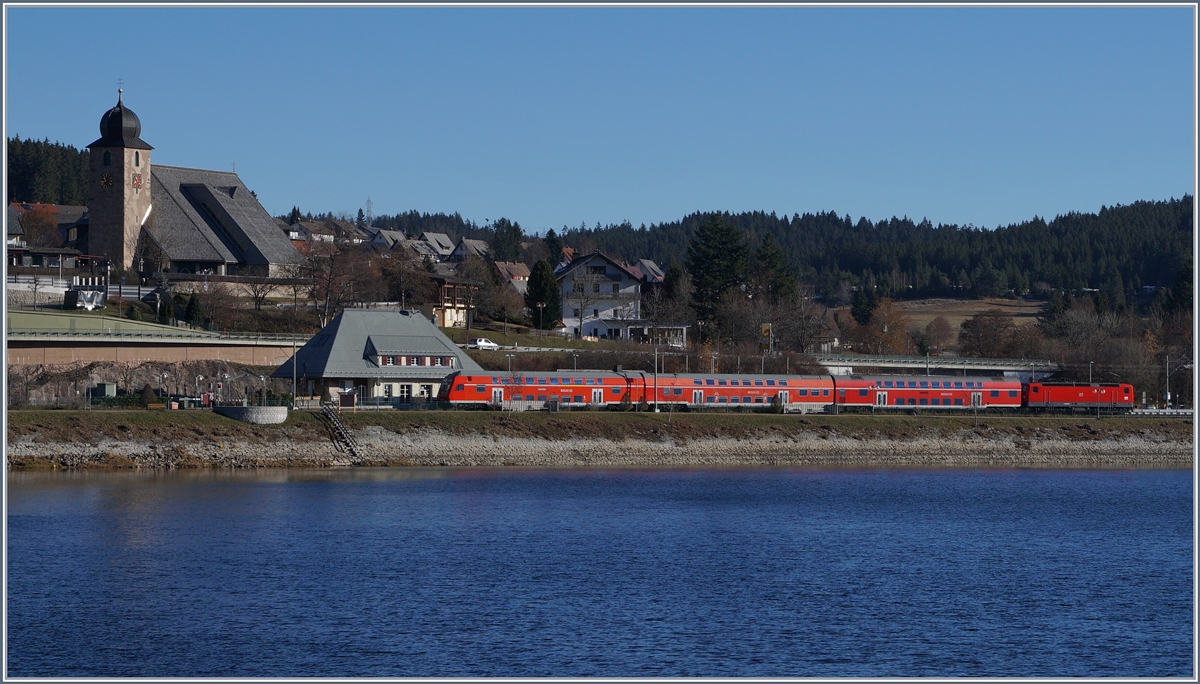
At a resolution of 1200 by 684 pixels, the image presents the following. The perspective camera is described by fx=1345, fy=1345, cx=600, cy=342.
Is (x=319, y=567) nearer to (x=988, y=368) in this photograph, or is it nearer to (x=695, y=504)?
(x=695, y=504)

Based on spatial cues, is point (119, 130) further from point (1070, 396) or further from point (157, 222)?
point (1070, 396)

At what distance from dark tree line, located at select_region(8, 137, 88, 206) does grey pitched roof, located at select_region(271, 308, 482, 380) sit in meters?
97.2

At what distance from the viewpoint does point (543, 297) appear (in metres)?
110

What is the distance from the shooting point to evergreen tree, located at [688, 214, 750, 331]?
111m

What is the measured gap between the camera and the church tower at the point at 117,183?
10006 centimetres

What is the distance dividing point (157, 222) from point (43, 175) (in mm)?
65037

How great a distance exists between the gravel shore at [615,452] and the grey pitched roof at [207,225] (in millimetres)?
47992

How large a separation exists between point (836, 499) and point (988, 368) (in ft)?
180

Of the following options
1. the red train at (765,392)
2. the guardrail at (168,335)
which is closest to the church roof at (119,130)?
the guardrail at (168,335)

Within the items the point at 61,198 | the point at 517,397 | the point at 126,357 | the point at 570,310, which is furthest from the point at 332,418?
the point at 61,198

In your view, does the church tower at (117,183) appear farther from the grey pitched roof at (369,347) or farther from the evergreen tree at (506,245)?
the evergreen tree at (506,245)

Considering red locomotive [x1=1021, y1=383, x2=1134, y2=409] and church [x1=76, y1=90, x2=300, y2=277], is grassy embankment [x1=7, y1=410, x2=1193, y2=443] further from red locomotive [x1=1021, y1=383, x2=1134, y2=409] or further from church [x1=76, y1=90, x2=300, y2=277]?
church [x1=76, y1=90, x2=300, y2=277]

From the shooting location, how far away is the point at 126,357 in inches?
2886

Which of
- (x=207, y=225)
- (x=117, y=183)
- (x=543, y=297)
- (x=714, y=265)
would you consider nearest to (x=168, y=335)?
(x=117, y=183)
